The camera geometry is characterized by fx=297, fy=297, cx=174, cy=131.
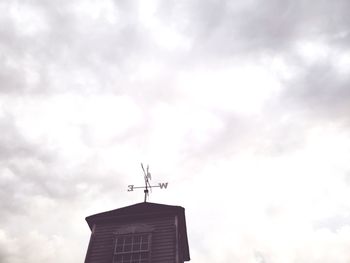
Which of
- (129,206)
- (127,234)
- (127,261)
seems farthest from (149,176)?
(127,261)

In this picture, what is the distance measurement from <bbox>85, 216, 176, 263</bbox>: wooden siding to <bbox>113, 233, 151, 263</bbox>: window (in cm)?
24

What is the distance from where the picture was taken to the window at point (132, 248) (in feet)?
44.0

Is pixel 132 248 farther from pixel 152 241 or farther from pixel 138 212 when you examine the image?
pixel 138 212

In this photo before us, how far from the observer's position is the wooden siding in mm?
13336

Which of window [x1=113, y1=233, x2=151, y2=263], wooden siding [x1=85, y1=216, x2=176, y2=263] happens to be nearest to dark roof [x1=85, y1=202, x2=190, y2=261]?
wooden siding [x1=85, y1=216, x2=176, y2=263]

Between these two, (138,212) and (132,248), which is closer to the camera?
(132,248)

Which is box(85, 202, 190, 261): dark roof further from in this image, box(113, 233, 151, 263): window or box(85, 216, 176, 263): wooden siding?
box(113, 233, 151, 263): window

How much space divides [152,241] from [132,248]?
0.97m

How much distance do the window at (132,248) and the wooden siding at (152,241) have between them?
0.24 meters

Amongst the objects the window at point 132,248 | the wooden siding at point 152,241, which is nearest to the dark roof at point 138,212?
the wooden siding at point 152,241

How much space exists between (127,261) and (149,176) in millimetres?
5361

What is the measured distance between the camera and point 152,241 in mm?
13789

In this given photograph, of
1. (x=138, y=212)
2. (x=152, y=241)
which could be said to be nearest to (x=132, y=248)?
→ (x=152, y=241)

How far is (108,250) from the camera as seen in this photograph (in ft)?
45.3
